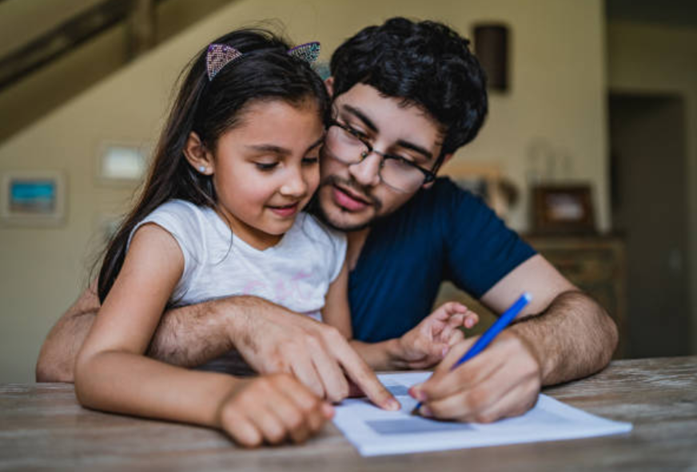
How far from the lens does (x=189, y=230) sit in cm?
112

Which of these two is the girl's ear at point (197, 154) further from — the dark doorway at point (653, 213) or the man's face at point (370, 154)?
the dark doorway at point (653, 213)

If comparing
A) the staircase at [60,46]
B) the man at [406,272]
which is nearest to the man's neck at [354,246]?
the man at [406,272]

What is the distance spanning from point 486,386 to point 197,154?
76cm

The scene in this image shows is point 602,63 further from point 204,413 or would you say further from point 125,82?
point 204,413

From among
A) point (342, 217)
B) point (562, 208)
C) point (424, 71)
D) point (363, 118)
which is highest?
point (424, 71)

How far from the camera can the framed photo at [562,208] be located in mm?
4551

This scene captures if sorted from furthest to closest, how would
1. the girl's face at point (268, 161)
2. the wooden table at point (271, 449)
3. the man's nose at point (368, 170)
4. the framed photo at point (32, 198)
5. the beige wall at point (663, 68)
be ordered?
the beige wall at point (663, 68), the framed photo at point (32, 198), the man's nose at point (368, 170), the girl's face at point (268, 161), the wooden table at point (271, 449)

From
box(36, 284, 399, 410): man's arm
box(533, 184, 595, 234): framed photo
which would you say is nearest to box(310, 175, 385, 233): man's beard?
box(36, 284, 399, 410): man's arm

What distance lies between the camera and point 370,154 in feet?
4.65

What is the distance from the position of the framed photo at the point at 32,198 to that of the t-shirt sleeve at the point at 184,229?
2869 mm

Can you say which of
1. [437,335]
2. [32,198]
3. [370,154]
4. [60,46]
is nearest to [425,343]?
[437,335]

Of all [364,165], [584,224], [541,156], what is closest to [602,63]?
[541,156]

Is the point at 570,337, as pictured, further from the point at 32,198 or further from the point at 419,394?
the point at 32,198

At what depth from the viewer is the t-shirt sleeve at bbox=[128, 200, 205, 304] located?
1061 millimetres
